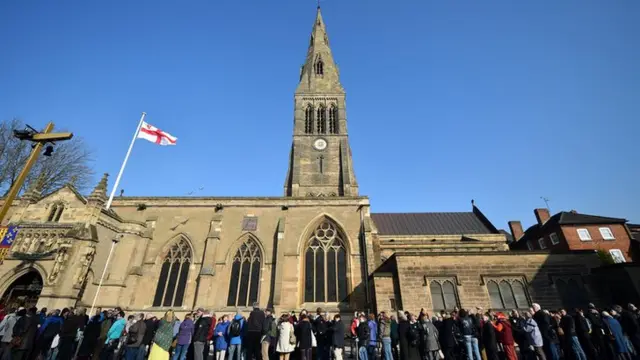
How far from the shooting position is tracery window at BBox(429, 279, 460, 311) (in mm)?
14234

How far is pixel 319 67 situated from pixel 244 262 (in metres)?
30.6

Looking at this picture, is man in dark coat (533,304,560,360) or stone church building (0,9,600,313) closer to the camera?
man in dark coat (533,304,560,360)

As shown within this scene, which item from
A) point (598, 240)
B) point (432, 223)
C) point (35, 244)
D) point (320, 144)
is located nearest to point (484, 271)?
point (432, 223)

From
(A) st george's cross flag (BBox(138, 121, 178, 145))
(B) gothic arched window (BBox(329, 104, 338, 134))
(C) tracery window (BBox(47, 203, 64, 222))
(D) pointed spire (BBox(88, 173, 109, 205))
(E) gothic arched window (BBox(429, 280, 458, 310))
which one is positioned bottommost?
(E) gothic arched window (BBox(429, 280, 458, 310))

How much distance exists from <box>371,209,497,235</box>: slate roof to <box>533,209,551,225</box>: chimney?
7.20m

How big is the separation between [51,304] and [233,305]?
7.94m

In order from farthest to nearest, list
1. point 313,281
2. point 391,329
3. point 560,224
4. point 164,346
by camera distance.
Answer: point 560,224
point 313,281
point 391,329
point 164,346

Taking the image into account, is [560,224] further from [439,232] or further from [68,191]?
[68,191]

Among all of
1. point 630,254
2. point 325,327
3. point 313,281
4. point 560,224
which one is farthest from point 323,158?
point 630,254

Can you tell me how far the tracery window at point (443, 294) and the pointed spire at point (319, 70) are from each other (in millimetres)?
27186

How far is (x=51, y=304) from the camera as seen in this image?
1220cm

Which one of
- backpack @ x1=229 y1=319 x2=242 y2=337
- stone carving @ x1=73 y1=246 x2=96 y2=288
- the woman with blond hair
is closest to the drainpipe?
backpack @ x1=229 y1=319 x2=242 y2=337

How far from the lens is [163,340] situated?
7758 mm

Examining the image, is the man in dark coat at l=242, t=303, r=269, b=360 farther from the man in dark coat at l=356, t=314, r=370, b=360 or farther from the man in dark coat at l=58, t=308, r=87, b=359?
the man in dark coat at l=58, t=308, r=87, b=359
